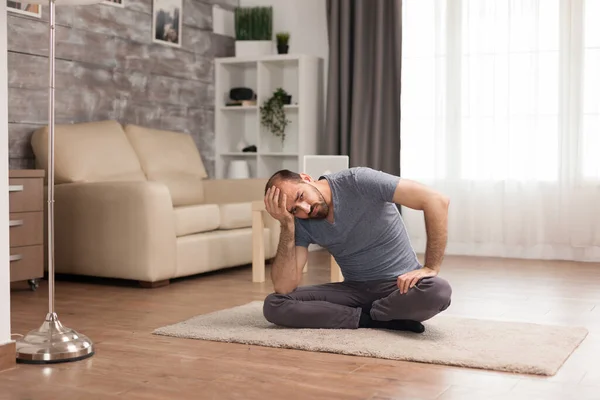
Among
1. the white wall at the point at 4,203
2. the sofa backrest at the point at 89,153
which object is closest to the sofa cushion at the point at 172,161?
the sofa backrest at the point at 89,153

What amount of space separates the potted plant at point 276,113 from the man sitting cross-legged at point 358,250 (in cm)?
344

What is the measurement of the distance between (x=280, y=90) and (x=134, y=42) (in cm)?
123

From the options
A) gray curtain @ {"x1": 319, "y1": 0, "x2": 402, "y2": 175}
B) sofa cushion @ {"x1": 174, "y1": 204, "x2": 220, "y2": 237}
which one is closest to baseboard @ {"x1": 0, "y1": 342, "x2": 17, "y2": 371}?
sofa cushion @ {"x1": 174, "y1": 204, "x2": 220, "y2": 237}

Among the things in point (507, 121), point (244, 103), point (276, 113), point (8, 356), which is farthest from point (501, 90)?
point (8, 356)

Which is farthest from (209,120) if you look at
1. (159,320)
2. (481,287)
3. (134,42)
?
(159,320)

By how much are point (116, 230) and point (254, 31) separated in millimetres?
2757

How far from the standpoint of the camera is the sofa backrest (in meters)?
4.77

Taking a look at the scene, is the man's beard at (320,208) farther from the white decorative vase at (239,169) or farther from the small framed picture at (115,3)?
the white decorative vase at (239,169)

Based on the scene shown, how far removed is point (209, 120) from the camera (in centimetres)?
669

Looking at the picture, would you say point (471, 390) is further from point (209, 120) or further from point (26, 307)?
point (209, 120)

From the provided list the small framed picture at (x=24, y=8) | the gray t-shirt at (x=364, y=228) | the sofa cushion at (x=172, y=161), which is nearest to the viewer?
the gray t-shirt at (x=364, y=228)

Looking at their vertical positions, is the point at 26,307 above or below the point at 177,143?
below

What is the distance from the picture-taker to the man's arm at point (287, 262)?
308cm

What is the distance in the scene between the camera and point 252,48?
6684 mm
